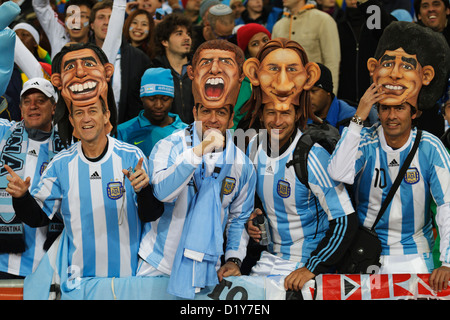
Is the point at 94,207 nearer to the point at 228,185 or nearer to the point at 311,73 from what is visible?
the point at 228,185

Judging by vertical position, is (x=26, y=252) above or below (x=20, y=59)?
below

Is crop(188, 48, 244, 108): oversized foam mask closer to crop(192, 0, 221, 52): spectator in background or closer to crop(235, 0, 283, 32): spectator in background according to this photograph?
crop(192, 0, 221, 52): spectator in background

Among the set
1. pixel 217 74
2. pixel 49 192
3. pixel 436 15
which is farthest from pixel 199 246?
pixel 436 15

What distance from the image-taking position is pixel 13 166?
164 inches

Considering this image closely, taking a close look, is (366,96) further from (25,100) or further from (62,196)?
(25,100)

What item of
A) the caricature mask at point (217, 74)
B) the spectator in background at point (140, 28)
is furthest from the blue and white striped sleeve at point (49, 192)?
the spectator in background at point (140, 28)

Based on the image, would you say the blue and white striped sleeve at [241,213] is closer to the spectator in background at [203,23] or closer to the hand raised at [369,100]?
the hand raised at [369,100]

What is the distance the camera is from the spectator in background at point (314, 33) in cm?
597

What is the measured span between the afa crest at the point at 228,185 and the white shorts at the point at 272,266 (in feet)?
1.81

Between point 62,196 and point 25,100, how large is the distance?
948 millimetres

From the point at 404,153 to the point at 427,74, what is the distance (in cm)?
54

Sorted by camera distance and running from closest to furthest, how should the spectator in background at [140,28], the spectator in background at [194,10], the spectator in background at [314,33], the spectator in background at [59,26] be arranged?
the spectator in background at [59,26] < the spectator in background at [314,33] < the spectator in background at [140,28] < the spectator in background at [194,10]

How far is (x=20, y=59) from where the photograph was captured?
4895 millimetres
